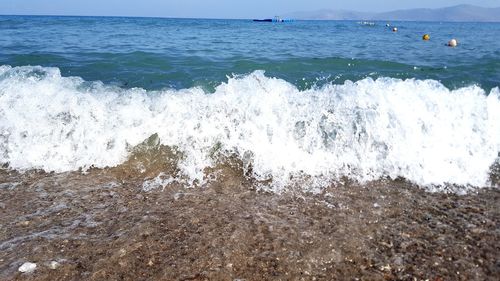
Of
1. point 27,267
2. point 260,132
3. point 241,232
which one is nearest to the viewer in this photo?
point 27,267

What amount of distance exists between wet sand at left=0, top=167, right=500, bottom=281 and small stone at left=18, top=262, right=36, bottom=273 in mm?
37

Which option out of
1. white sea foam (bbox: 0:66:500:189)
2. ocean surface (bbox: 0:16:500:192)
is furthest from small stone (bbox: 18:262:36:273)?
white sea foam (bbox: 0:66:500:189)

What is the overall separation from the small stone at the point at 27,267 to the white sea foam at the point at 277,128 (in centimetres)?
223

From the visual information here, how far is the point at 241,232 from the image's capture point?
3.60 m

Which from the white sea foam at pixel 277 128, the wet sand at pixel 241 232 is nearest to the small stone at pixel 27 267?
the wet sand at pixel 241 232

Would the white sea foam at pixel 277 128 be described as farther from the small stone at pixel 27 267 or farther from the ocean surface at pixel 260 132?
the small stone at pixel 27 267

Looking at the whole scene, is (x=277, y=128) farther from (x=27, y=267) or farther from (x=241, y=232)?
(x=27, y=267)

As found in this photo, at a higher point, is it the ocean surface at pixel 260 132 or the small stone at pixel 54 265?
the ocean surface at pixel 260 132

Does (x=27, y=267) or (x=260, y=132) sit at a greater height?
(x=260, y=132)

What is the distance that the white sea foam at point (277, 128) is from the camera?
17.2ft

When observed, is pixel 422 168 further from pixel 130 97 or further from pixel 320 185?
pixel 130 97

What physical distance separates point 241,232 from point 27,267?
1802mm

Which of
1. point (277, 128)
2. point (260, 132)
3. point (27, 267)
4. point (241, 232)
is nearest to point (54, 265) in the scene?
point (27, 267)

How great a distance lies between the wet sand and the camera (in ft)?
10.1
